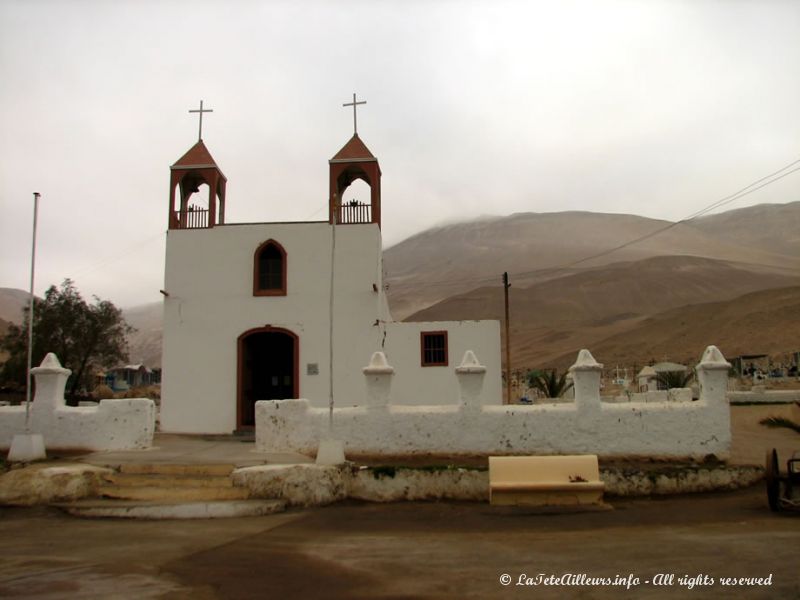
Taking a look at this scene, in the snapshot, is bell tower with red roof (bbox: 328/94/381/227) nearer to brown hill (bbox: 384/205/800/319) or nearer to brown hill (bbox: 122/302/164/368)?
brown hill (bbox: 122/302/164/368)

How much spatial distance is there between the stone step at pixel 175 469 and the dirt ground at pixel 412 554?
70.9 inches

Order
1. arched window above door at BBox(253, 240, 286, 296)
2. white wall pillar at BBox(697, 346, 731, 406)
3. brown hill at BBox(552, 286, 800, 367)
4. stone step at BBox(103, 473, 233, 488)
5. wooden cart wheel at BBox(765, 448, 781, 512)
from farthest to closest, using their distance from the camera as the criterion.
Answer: brown hill at BBox(552, 286, 800, 367) → arched window above door at BBox(253, 240, 286, 296) → white wall pillar at BBox(697, 346, 731, 406) → stone step at BBox(103, 473, 233, 488) → wooden cart wheel at BBox(765, 448, 781, 512)

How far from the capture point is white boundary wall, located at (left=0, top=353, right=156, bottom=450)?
1360cm

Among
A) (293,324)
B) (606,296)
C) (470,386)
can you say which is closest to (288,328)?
(293,324)

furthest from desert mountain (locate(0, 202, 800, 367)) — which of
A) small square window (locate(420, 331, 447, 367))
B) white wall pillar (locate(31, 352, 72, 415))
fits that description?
white wall pillar (locate(31, 352, 72, 415))

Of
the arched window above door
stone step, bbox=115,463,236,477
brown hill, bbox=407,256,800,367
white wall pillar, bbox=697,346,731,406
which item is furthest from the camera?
brown hill, bbox=407,256,800,367

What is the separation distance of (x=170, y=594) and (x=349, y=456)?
6.86 meters

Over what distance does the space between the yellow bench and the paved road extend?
1.30 ft

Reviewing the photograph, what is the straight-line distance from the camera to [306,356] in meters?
18.1

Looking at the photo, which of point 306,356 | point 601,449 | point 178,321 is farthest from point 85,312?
point 601,449

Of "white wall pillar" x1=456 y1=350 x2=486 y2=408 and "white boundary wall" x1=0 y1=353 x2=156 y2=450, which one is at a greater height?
"white wall pillar" x1=456 y1=350 x2=486 y2=408

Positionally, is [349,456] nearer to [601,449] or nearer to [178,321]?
[601,449]

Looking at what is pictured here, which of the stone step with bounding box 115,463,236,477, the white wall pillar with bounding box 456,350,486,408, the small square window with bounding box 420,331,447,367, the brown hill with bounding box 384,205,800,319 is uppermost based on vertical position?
the brown hill with bounding box 384,205,800,319

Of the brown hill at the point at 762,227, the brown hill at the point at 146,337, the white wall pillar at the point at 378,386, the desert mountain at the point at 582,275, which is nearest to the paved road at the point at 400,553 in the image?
the white wall pillar at the point at 378,386
